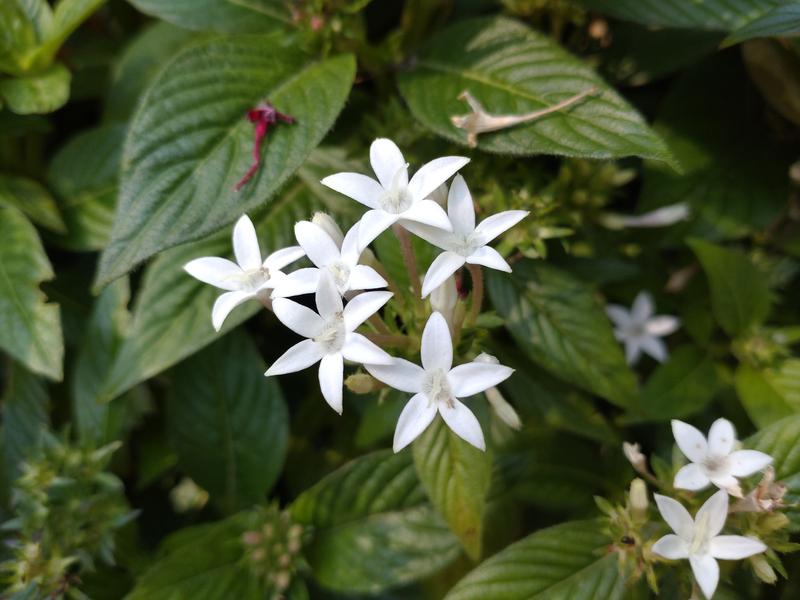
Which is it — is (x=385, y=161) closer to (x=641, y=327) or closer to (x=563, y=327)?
(x=563, y=327)

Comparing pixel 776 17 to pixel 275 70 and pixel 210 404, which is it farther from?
pixel 210 404

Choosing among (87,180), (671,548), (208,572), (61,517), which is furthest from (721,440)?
(87,180)

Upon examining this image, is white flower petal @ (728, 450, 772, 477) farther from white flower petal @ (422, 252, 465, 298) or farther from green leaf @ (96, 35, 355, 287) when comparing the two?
green leaf @ (96, 35, 355, 287)

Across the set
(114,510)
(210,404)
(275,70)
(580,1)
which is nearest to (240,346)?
(210,404)

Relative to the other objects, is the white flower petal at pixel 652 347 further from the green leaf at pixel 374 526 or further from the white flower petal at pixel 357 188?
the white flower petal at pixel 357 188

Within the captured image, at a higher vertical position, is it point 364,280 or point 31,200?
point 364,280

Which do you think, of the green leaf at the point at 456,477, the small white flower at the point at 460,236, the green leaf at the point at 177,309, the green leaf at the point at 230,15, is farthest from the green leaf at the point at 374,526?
the green leaf at the point at 230,15
